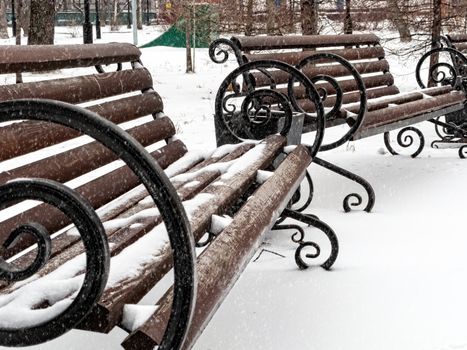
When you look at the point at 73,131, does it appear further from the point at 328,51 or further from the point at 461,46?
the point at 461,46

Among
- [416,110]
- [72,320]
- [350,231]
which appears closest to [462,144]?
[416,110]

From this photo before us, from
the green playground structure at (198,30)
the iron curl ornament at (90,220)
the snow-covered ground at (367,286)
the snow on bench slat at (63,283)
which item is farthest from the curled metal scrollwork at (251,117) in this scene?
the green playground structure at (198,30)

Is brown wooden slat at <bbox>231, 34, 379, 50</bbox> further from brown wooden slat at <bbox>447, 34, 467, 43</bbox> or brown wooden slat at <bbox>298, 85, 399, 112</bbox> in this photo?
brown wooden slat at <bbox>447, 34, 467, 43</bbox>

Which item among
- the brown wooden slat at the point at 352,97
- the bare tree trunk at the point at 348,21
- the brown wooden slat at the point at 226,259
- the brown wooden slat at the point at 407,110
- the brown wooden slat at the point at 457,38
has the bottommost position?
the brown wooden slat at the point at 226,259

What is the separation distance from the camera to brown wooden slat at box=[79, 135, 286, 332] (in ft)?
4.83

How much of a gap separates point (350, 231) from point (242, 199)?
114 cm

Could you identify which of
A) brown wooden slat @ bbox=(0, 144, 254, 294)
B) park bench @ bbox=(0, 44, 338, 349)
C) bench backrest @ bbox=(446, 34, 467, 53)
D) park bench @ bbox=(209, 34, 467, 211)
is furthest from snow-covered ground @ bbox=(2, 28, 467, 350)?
bench backrest @ bbox=(446, 34, 467, 53)

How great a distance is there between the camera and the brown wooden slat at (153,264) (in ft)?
4.83

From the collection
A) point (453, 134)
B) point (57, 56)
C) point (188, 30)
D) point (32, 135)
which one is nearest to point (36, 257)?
point (32, 135)

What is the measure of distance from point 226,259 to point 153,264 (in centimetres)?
23

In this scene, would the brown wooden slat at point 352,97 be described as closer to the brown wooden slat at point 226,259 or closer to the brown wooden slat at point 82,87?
the brown wooden slat at point 82,87

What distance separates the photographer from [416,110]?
15.6ft

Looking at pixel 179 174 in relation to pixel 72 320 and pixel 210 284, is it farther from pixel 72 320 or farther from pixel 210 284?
pixel 72 320

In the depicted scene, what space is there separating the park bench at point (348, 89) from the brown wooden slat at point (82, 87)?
33.8 inches
